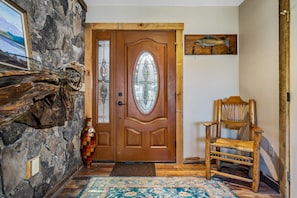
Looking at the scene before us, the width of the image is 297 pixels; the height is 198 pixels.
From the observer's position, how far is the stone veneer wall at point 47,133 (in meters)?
1.53

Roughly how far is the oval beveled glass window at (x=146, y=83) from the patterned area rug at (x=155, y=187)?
1.13 metres

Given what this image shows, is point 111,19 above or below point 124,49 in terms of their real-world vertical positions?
above

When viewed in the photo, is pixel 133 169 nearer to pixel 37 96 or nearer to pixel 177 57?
pixel 177 57

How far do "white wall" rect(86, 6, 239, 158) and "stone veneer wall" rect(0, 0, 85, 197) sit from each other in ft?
2.35

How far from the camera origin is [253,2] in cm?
272

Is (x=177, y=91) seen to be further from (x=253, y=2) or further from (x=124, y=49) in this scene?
(x=253, y=2)

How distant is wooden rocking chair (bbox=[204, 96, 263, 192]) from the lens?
228cm

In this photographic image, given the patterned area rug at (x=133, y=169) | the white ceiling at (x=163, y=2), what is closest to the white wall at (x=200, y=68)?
the white ceiling at (x=163, y=2)

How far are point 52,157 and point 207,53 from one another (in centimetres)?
247

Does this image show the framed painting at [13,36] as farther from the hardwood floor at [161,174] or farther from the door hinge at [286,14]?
the door hinge at [286,14]

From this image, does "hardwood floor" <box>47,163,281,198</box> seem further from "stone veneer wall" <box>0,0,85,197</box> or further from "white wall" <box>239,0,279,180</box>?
"white wall" <box>239,0,279,180</box>

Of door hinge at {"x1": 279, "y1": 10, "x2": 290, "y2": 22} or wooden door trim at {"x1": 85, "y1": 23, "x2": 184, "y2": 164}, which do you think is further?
wooden door trim at {"x1": 85, "y1": 23, "x2": 184, "y2": 164}

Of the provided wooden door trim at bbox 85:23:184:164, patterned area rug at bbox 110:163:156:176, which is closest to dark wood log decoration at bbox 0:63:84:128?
wooden door trim at bbox 85:23:184:164

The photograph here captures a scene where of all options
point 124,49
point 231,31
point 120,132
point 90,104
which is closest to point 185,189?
point 120,132
